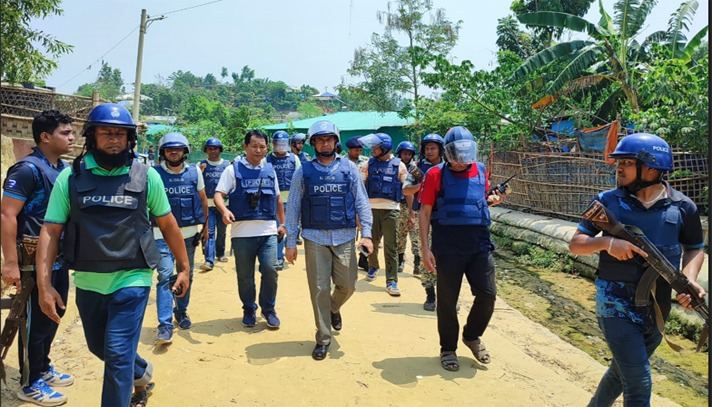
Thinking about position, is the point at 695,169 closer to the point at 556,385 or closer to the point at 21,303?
the point at 556,385

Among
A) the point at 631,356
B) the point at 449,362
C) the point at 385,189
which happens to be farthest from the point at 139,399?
the point at 385,189

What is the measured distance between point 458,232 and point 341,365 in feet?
5.00

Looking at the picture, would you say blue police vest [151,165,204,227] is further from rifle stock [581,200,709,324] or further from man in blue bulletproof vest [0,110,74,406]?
rifle stock [581,200,709,324]

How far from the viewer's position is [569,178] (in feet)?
39.7

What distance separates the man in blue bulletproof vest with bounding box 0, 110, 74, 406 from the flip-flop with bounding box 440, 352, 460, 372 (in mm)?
2940

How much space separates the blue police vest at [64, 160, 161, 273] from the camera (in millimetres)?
3021

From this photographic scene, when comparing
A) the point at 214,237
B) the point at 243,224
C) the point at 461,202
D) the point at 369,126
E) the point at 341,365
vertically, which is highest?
the point at 369,126

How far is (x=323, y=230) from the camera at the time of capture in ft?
15.8

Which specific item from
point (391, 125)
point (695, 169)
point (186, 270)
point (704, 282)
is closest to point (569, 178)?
point (695, 169)

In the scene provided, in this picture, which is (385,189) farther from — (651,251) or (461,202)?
(651,251)

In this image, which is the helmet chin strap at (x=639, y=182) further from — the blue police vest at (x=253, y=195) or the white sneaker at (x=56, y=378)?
the white sneaker at (x=56, y=378)

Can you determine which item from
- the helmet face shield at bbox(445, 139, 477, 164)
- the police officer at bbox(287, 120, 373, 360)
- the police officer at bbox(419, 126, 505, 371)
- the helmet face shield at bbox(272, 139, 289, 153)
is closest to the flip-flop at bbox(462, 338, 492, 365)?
the police officer at bbox(419, 126, 505, 371)

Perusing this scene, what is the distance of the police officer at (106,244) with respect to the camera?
9.86 ft

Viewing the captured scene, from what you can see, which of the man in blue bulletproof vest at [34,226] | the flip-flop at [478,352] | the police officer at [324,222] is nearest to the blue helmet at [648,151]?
the flip-flop at [478,352]
